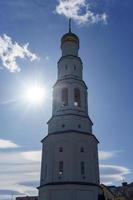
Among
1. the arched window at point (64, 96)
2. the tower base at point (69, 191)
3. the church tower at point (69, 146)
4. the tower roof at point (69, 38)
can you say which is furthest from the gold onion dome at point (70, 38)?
the tower base at point (69, 191)

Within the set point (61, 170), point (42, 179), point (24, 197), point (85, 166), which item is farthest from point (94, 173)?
point (24, 197)

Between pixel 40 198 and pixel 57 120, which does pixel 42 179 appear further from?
pixel 57 120

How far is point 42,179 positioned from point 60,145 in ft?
12.1

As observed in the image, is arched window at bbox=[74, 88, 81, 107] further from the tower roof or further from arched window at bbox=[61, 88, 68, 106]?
the tower roof

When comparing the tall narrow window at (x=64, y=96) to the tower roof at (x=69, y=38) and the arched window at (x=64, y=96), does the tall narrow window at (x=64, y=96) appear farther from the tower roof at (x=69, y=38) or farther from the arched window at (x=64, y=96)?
the tower roof at (x=69, y=38)

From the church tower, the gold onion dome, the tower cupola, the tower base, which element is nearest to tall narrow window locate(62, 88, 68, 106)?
the church tower

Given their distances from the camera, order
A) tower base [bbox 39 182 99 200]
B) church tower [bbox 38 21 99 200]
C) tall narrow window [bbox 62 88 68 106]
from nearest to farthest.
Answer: tower base [bbox 39 182 99 200], church tower [bbox 38 21 99 200], tall narrow window [bbox 62 88 68 106]

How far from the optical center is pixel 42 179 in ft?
87.0

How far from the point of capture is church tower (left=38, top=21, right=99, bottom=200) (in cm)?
2481

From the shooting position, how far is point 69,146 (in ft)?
85.6

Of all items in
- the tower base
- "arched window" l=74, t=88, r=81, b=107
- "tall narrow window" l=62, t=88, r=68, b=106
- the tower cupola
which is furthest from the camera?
the tower cupola

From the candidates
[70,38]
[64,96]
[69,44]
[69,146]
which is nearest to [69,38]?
[70,38]

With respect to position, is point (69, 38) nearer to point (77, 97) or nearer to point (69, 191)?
point (77, 97)

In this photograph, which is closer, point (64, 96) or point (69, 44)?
point (64, 96)
